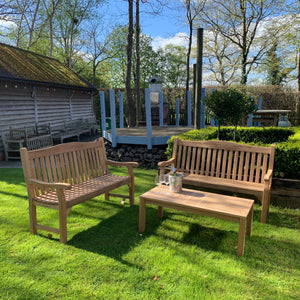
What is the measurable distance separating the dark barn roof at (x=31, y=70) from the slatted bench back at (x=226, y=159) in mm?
8294

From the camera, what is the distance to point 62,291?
2461 millimetres

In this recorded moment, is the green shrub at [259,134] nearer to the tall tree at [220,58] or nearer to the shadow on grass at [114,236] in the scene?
the shadow on grass at [114,236]

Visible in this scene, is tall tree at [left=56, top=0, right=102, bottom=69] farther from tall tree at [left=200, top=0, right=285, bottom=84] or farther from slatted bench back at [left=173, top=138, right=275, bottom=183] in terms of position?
slatted bench back at [left=173, top=138, right=275, bottom=183]

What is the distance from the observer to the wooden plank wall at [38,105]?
1066 cm

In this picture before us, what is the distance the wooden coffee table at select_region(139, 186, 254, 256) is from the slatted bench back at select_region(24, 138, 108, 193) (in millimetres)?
1310

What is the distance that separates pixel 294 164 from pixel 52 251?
3.96 meters

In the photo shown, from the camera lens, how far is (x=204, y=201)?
10.8ft

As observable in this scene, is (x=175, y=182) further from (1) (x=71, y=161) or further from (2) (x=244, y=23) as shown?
(2) (x=244, y=23)

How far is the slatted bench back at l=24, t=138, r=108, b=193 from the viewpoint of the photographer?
373cm

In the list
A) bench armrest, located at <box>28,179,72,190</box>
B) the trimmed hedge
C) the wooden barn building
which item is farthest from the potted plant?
the wooden barn building

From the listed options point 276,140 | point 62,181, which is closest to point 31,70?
point 62,181

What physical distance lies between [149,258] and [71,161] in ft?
6.55

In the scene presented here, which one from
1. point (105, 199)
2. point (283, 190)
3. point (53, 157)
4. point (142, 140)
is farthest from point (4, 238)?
point (142, 140)

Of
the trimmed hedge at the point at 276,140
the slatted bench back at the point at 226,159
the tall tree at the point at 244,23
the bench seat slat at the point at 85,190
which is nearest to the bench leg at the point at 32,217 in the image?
the bench seat slat at the point at 85,190
